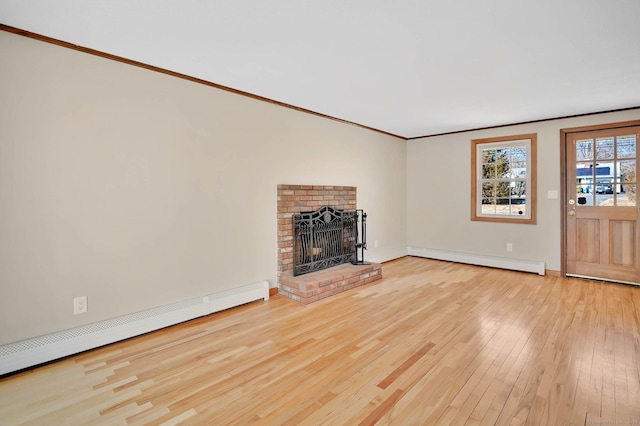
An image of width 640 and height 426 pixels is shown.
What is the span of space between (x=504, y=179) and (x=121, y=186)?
540cm

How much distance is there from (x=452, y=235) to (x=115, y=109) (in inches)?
210

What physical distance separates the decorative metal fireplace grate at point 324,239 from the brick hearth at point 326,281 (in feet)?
0.48

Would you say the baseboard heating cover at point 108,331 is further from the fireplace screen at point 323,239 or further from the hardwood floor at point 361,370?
the fireplace screen at point 323,239

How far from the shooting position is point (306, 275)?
4.13 meters

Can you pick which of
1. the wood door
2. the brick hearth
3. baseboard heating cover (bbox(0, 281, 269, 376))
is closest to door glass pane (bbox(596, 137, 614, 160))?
the wood door

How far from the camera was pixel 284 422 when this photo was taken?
1770 millimetres

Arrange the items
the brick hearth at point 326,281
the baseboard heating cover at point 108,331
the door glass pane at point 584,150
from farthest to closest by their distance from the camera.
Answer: the door glass pane at point 584,150 < the brick hearth at point 326,281 < the baseboard heating cover at point 108,331

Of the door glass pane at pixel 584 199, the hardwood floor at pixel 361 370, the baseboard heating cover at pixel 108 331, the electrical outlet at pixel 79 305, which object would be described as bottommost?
the hardwood floor at pixel 361 370

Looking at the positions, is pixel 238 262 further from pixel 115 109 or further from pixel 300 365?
pixel 115 109

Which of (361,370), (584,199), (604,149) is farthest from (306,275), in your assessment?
(604,149)

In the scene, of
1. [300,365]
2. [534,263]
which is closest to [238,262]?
[300,365]

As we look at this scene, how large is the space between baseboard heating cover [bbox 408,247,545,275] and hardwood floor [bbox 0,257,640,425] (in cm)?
132

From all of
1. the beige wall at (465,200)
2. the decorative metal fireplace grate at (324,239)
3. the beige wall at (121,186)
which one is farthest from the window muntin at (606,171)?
the beige wall at (121,186)

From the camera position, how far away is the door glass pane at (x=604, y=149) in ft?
14.5
